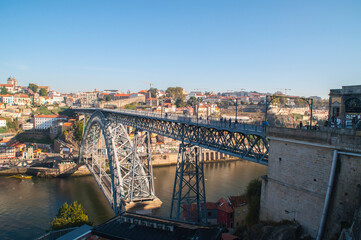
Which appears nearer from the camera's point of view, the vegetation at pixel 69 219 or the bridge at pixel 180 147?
the bridge at pixel 180 147

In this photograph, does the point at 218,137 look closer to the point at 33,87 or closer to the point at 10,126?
the point at 10,126

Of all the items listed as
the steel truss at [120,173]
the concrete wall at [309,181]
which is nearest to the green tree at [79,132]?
the steel truss at [120,173]

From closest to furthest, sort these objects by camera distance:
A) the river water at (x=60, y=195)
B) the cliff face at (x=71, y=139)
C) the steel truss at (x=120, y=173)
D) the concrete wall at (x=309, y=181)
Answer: the concrete wall at (x=309, y=181), the steel truss at (x=120, y=173), the river water at (x=60, y=195), the cliff face at (x=71, y=139)

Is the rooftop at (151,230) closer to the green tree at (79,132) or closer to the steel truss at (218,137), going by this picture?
the steel truss at (218,137)

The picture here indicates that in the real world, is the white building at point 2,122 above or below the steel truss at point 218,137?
below

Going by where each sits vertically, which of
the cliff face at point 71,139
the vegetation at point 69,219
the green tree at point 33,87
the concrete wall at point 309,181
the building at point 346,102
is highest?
the green tree at point 33,87

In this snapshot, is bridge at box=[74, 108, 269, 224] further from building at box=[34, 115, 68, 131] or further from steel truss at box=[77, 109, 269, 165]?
building at box=[34, 115, 68, 131]

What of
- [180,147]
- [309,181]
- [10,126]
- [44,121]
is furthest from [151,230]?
[10,126]

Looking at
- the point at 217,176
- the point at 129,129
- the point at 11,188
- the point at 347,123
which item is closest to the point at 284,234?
the point at 347,123
